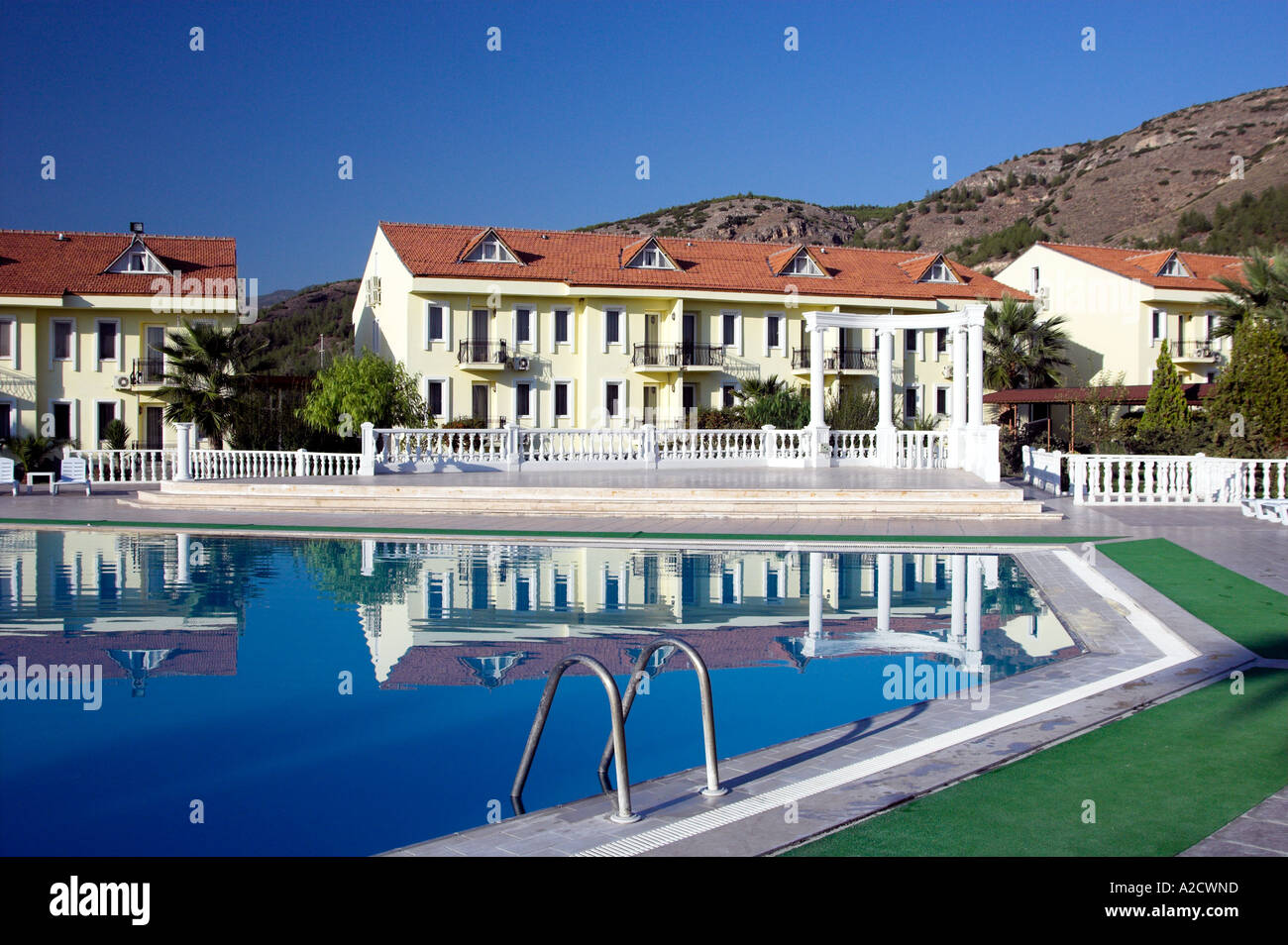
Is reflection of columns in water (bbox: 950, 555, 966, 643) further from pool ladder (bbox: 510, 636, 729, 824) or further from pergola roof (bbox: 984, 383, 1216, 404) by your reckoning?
pergola roof (bbox: 984, 383, 1216, 404)

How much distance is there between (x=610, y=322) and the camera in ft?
135

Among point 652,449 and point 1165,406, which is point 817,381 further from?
point 1165,406

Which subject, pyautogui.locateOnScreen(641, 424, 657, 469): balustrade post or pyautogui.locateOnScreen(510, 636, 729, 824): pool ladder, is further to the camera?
pyautogui.locateOnScreen(641, 424, 657, 469): balustrade post

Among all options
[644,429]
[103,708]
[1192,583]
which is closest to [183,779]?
[103,708]

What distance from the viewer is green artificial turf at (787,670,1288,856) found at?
4.38 m

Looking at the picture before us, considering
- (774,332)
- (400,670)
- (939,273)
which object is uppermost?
(939,273)

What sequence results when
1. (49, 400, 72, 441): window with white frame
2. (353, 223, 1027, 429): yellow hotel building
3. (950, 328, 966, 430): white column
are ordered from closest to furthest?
1. (950, 328, 966, 430): white column
2. (49, 400, 72, 441): window with white frame
3. (353, 223, 1027, 429): yellow hotel building

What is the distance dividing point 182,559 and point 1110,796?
492 inches

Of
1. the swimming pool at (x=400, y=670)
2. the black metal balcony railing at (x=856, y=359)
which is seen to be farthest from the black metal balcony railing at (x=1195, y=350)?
the swimming pool at (x=400, y=670)

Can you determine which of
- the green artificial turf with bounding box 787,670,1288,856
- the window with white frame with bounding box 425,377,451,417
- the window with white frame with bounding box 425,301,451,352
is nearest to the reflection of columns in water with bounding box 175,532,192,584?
the green artificial turf with bounding box 787,670,1288,856

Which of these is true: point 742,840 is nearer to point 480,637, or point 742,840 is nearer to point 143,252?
point 480,637

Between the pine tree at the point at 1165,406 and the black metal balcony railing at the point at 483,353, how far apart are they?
22.5 m

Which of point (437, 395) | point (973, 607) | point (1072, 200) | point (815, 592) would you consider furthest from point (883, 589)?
point (1072, 200)

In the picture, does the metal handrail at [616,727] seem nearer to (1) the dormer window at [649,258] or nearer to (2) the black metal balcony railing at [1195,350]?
(1) the dormer window at [649,258]
